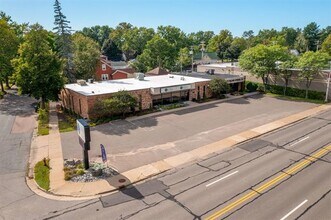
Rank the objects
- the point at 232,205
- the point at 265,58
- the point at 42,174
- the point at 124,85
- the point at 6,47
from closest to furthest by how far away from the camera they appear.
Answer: the point at 232,205 → the point at 42,174 → the point at 124,85 → the point at 265,58 → the point at 6,47

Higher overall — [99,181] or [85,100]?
[85,100]

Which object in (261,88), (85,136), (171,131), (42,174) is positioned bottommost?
(42,174)

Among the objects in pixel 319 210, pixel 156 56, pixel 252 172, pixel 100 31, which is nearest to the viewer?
pixel 319 210

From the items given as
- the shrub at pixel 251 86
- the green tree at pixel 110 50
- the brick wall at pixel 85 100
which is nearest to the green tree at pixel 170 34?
the green tree at pixel 110 50

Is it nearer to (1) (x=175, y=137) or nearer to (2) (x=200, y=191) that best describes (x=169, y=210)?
(2) (x=200, y=191)

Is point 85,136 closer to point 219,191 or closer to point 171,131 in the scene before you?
point 219,191

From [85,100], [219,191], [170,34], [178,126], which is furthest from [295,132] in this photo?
[170,34]

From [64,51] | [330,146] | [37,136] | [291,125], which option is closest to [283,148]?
[330,146]

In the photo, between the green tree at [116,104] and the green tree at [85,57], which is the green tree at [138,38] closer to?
the green tree at [85,57]
